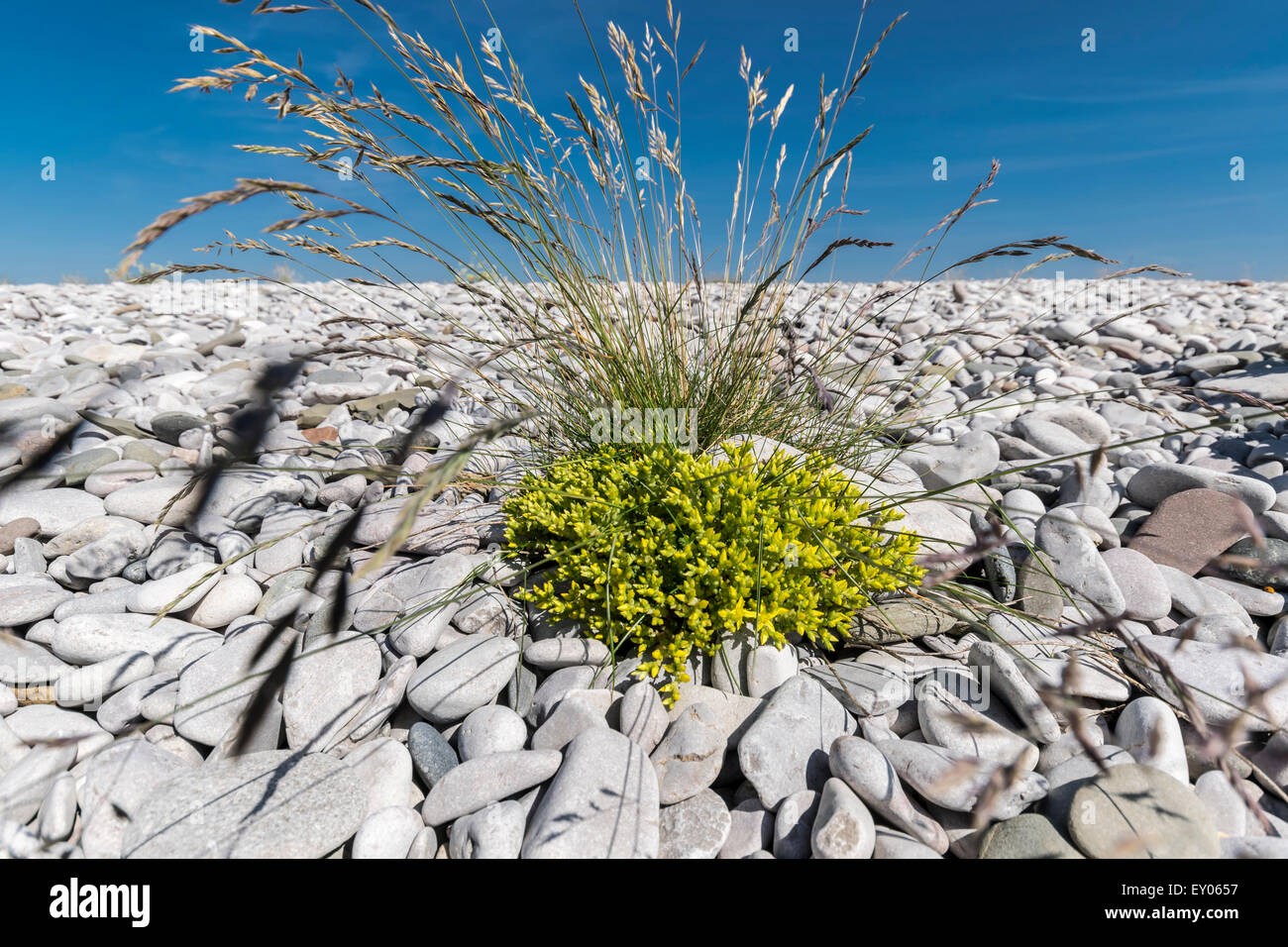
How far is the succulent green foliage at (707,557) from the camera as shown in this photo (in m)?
1.92

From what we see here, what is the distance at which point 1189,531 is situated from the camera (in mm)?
2572

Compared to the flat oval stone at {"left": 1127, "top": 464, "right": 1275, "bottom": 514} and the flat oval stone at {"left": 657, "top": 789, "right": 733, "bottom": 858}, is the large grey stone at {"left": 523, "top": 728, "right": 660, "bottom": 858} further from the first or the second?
the flat oval stone at {"left": 1127, "top": 464, "right": 1275, "bottom": 514}

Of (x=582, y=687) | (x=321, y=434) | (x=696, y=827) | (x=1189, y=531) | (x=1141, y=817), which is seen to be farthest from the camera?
(x=321, y=434)

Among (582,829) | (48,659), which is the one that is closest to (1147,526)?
(582,829)

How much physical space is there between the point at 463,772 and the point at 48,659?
5.20ft

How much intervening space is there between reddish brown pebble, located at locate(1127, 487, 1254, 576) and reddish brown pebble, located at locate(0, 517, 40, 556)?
14.9 feet

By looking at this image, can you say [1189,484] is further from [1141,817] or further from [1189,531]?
[1141,817]

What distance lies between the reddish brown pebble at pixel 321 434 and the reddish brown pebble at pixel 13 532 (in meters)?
1.32

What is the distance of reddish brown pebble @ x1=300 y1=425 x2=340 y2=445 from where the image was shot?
3.94 metres

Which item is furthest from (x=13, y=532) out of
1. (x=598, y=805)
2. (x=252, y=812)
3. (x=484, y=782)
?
(x=598, y=805)

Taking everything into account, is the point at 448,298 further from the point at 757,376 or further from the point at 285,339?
the point at 757,376

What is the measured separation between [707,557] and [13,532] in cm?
301

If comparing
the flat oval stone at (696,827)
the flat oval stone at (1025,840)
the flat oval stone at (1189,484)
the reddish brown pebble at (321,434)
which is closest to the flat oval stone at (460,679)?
the flat oval stone at (696,827)

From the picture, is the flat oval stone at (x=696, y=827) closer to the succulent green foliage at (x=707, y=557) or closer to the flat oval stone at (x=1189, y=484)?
the succulent green foliage at (x=707, y=557)
